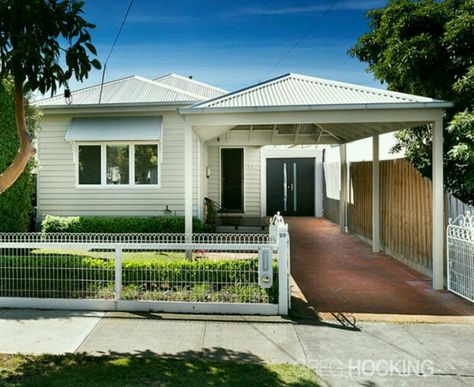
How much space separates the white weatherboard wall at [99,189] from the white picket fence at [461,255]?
Result: 665 centimetres

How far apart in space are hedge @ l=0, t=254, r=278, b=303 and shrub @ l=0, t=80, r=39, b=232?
3.45 metres

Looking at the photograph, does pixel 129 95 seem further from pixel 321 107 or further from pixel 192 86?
pixel 321 107

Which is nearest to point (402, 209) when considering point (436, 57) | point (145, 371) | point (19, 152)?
point (436, 57)

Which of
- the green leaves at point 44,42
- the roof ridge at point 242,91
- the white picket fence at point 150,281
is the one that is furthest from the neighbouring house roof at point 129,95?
the green leaves at point 44,42

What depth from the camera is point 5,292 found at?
6.16 metres

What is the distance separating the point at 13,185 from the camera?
30.0 ft

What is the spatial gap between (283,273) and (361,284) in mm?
2522

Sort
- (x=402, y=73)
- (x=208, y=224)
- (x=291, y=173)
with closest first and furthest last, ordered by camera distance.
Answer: (x=402, y=73), (x=208, y=224), (x=291, y=173)

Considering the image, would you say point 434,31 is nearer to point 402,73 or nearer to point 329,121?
point 402,73

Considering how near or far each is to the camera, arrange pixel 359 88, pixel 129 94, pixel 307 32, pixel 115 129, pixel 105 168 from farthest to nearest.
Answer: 1. pixel 307 32
2. pixel 129 94
3. pixel 105 168
4. pixel 115 129
5. pixel 359 88

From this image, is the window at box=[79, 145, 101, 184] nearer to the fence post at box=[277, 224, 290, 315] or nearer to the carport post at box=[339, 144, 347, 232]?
the fence post at box=[277, 224, 290, 315]

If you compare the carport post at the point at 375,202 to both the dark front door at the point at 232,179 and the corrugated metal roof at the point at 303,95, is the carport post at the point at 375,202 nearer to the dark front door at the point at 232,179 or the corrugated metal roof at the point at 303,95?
the corrugated metal roof at the point at 303,95

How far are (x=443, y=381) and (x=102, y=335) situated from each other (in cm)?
382

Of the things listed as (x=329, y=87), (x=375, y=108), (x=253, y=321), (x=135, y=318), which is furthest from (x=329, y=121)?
(x=135, y=318)
